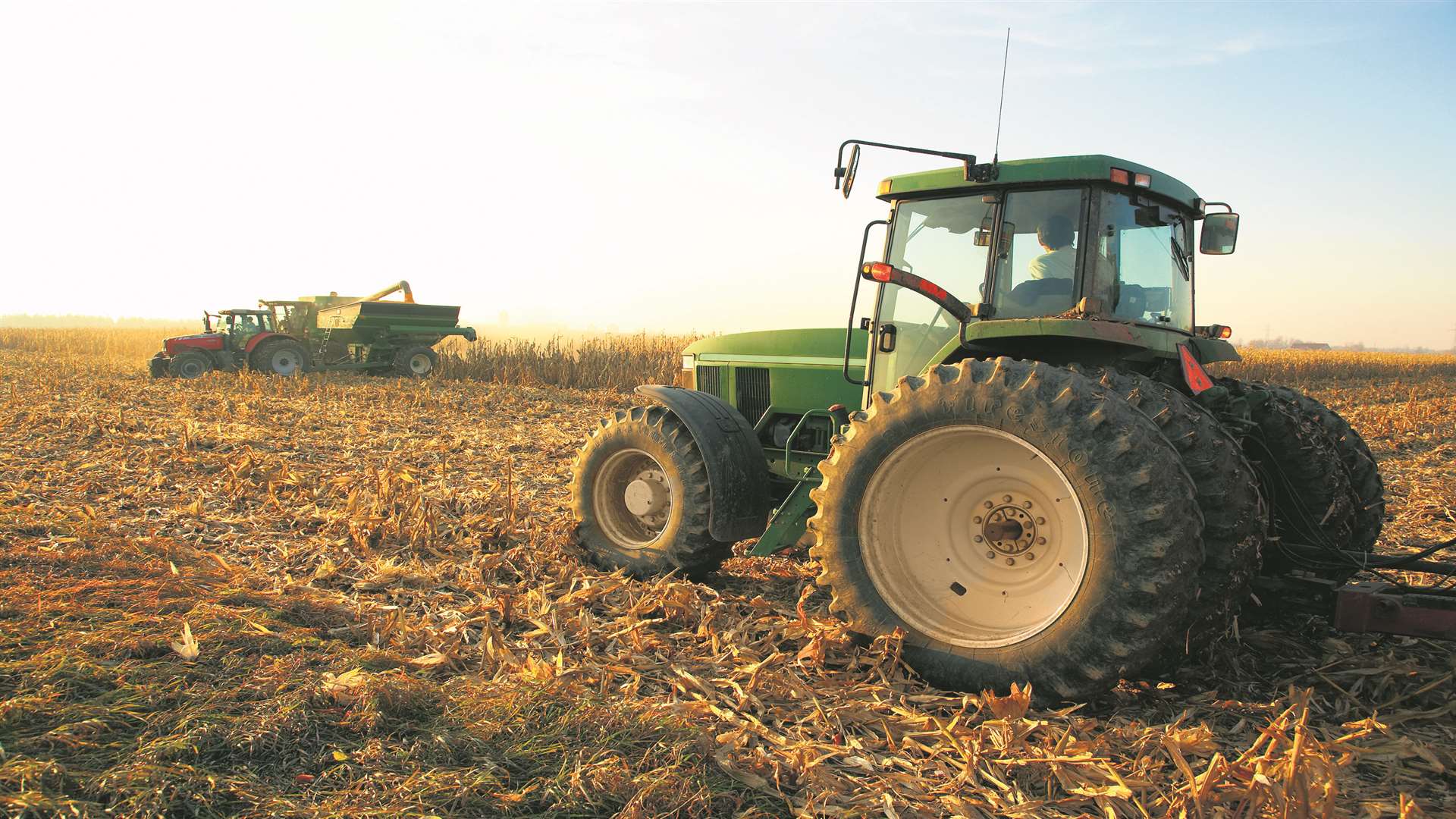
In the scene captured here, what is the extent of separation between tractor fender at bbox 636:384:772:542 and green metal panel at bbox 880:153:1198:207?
1.56 metres

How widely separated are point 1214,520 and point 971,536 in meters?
0.89

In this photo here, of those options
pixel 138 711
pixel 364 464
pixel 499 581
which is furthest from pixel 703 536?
pixel 364 464

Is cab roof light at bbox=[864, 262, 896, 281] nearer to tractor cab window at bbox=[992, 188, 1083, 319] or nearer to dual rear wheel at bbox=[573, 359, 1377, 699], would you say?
tractor cab window at bbox=[992, 188, 1083, 319]

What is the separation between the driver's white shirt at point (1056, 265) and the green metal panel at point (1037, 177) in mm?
324

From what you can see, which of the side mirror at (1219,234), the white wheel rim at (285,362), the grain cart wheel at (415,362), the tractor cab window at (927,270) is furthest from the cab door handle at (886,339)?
the white wheel rim at (285,362)

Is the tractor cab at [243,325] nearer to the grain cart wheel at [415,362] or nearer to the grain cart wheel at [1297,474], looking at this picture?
the grain cart wheel at [415,362]

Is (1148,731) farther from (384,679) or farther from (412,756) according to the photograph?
(384,679)

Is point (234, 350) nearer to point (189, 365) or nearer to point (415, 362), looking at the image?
point (189, 365)

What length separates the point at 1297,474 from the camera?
4.15 metres

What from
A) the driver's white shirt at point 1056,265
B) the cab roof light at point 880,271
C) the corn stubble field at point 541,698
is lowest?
the corn stubble field at point 541,698

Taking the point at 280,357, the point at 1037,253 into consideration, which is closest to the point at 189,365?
the point at 280,357

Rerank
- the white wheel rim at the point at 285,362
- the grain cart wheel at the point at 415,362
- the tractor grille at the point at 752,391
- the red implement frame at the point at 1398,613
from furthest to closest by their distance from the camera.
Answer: the grain cart wheel at the point at 415,362, the white wheel rim at the point at 285,362, the tractor grille at the point at 752,391, the red implement frame at the point at 1398,613

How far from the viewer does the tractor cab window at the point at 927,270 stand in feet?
13.0

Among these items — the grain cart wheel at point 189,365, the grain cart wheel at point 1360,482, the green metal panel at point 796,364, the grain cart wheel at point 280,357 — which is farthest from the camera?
the grain cart wheel at point 280,357
